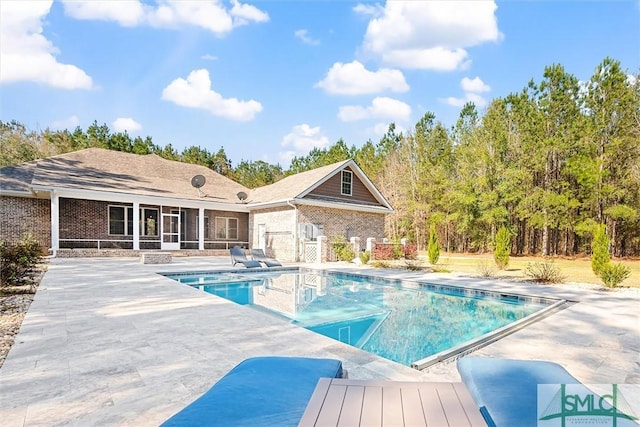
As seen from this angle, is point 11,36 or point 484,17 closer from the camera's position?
point 484,17

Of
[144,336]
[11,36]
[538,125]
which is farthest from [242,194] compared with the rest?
[538,125]

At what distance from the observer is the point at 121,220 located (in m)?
19.2

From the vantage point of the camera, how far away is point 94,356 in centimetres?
388

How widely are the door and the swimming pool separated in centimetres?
713

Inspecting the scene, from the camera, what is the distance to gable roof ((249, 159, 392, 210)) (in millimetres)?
18609

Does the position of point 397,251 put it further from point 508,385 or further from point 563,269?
point 508,385

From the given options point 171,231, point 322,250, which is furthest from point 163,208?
point 322,250

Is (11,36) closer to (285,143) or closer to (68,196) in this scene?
(68,196)

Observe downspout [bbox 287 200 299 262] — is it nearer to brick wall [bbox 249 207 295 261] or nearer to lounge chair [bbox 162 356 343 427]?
brick wall [bbox 249 207 295 261]

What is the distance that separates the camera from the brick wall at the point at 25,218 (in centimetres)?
1669

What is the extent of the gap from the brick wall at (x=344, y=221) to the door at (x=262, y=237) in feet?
10.9

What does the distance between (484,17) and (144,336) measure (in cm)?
1303

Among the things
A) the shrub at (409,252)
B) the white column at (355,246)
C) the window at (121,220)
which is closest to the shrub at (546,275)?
the shrub at (409,252)

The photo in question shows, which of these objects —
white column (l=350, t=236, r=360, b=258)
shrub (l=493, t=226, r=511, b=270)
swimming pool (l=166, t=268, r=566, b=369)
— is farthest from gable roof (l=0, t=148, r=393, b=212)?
shrub (l=493, t=226, r=511, b=270)
